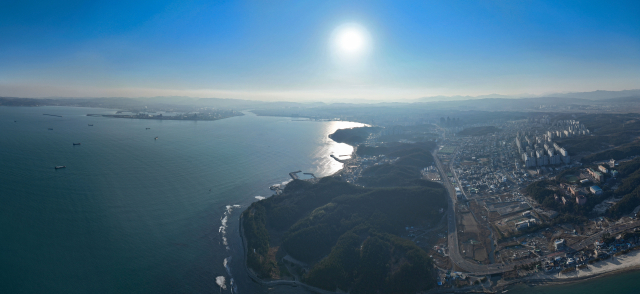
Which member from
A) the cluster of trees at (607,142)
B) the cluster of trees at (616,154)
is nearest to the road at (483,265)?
the cluster of trees at (616,154)

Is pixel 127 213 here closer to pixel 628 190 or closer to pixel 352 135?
pixel 628 190

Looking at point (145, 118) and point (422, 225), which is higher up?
point (145, 118)

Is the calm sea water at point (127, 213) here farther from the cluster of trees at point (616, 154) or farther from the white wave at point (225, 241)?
the cluster of trees at point (616, 154)

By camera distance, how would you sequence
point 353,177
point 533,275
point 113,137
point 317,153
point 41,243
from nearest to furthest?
point 533,275 → point 41,243 → point 353,177 → point 317,153 → point 113,137

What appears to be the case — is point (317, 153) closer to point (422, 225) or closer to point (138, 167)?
point (138, 167)

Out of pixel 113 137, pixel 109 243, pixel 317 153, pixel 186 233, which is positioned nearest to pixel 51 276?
pixel 109 243

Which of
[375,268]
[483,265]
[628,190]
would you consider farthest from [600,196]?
[375,268]
